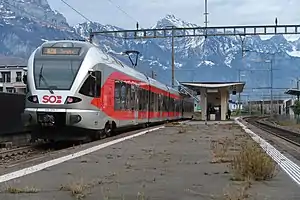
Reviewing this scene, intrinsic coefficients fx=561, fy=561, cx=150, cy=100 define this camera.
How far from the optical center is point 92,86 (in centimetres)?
2059

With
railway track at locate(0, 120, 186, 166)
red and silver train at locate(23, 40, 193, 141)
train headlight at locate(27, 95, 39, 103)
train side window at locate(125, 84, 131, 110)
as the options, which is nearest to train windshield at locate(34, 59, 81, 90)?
red and silver train at locate(23, 40, 193, 141)

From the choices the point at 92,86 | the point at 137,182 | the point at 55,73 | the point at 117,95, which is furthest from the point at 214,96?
the point at 137,182

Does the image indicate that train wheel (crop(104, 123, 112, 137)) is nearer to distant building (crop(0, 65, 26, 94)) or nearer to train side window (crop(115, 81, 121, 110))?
train side window (crop(115, 81, 121, 110))

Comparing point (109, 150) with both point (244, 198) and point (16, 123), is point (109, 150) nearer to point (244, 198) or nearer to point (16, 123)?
point (16, 123)

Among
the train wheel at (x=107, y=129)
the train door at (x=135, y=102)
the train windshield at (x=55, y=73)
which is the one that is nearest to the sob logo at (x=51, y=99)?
the train windshield at (x=55, y=73)

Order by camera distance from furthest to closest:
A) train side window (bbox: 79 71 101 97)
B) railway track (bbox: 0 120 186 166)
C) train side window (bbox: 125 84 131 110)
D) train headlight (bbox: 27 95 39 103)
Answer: train side window (bbox: 125 84 131 110)
train side window (bbox: 79 71 101 97)
train headlight (bbox: 27 95 39 103)
railway track (bbox: 0 120 186 166)

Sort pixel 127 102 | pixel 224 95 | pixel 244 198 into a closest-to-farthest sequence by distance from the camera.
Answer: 1. pixel 244 198
2. pixel 127 102
3. pixel 224 95

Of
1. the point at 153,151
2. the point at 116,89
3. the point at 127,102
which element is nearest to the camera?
the point at 153,151

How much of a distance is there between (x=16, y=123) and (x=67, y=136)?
347 cm

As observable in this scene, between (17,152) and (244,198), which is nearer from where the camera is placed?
(244,198)

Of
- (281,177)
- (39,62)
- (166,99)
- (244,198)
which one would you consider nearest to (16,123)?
(39,62)

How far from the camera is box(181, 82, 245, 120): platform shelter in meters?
58.9

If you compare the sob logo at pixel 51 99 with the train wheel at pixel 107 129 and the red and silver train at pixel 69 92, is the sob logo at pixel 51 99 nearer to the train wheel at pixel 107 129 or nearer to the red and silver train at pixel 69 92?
the red and silver train at pixel 69 92

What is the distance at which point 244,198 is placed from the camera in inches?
327
